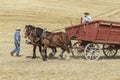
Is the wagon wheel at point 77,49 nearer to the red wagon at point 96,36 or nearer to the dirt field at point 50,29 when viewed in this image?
the red wagon at point 96,36

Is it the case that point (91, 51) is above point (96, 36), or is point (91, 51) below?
below

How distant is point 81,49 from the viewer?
21219 millimetres

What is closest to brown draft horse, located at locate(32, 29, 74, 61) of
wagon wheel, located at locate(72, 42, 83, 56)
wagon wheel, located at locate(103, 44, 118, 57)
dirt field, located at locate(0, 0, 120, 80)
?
wagon wheel, located at locate(72, 42, 83, 56)

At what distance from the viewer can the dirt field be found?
15586 mm

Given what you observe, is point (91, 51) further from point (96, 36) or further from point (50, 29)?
point (50, 29)

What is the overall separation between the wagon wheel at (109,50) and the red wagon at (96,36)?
33 centimetres

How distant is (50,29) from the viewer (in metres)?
36.9

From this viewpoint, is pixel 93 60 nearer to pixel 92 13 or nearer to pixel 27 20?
pixel 27 20

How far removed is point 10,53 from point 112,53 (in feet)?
17.2

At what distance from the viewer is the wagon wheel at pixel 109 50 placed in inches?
852

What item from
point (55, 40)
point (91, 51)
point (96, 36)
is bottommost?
point (91, 51)

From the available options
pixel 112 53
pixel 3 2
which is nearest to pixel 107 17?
pixel 3 2

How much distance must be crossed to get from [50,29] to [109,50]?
14944 mm

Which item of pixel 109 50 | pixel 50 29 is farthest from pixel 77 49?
pixel 50 29
